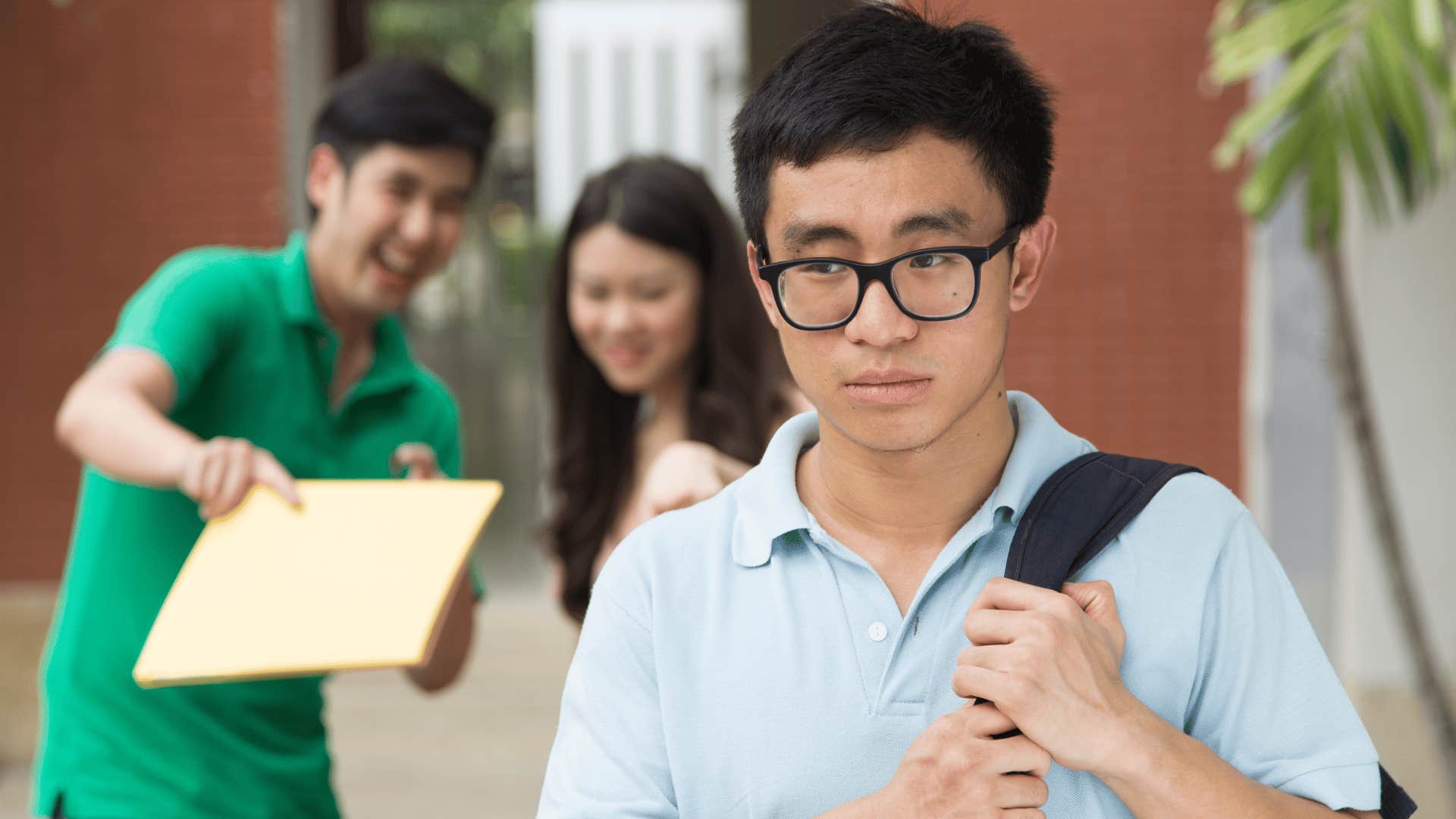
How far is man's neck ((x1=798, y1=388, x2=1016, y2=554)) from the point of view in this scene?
153 cm

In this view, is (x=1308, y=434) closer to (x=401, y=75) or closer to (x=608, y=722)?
(x=401, y=75)

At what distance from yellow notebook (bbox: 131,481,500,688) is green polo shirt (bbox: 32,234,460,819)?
363 mm

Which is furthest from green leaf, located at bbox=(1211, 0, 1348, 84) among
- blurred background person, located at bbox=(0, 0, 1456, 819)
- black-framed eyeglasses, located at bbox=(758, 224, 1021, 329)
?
blurred background person, located at bbox=(0, 0, 1456, 819)

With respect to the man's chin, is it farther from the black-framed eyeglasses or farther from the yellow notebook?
the yellow notebook

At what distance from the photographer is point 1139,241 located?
5887 millimetres

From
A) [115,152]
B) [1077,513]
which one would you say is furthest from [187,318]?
[115,152]

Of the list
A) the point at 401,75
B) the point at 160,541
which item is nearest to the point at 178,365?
the point at 160,541

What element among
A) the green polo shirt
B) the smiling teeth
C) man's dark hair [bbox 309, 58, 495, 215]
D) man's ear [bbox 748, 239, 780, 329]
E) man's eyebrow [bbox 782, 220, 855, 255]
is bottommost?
the green polo shirt

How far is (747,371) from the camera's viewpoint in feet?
8.91

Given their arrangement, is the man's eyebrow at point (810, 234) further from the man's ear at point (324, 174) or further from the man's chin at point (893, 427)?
the man's ear at point (324, 174)

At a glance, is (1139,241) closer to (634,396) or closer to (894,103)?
(634,396)

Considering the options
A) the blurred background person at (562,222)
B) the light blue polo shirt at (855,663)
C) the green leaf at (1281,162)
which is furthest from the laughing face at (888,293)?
the blurred background person at (562,222)

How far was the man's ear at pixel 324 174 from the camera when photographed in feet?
8.45

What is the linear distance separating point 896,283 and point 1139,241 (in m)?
4.74
